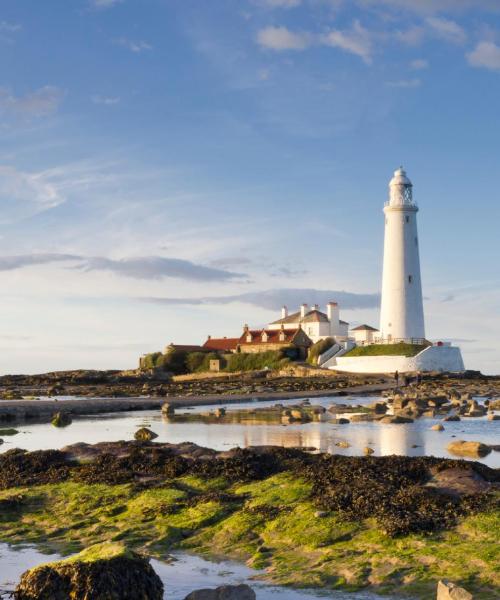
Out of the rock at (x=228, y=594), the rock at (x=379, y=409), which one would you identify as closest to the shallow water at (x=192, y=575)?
the rock at (x=228, y=594)

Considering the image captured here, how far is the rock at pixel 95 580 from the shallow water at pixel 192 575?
1229mm

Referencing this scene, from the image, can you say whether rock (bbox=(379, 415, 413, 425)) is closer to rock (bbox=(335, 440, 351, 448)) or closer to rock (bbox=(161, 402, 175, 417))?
rock (bbox=(335, 440, 351, 448))

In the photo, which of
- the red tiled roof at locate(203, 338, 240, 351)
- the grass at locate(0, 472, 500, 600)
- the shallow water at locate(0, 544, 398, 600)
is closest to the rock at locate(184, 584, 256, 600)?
the shallow water at locate(0, 544, 398, 600)

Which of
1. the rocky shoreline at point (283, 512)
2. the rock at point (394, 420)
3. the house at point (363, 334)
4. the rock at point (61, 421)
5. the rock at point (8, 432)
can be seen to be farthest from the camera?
the house at point (363, 334)

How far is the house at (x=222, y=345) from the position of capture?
299ft

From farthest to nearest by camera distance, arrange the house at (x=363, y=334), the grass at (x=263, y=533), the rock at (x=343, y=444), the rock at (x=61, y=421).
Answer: the house at (x=363, y=334)
the rock at (x=61, y=421)
the rock at (x=343, y=444)
the grass at (x=263, y=533)

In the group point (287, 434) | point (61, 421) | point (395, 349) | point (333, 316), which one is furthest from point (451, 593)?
point (333, 316)

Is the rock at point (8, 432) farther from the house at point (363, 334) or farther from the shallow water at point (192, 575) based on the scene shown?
the house at point (363, 334)

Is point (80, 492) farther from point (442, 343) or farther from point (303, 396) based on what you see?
point (442, 343)

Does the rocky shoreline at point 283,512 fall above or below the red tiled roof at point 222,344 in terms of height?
below

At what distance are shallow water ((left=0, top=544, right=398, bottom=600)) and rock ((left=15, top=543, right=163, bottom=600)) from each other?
1.23 meters

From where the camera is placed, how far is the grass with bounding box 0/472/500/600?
380 inches

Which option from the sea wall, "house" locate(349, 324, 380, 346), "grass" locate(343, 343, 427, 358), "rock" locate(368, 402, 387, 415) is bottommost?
"rock" locate(368, 402, 387, 415)

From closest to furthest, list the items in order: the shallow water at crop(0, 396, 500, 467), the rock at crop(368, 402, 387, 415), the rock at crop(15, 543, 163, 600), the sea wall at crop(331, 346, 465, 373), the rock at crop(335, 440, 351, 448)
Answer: the rock at crop(15, 543, 163, 600) < the rock at crop(335, 440, 351, 448) < the shallow water at crop(0, 396, 500, 467) < the rock at crop(368, 402, 387, 415) < the sea wall at crop(331, 346, 465, 373)
